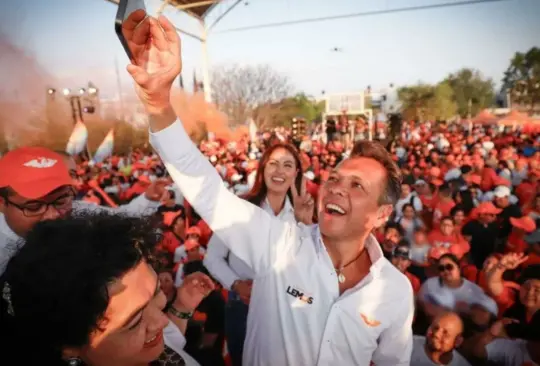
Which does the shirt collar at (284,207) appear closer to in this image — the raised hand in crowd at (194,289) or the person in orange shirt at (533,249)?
the raised hand in crowd at (194,289)

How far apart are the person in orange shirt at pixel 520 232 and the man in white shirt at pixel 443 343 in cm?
232

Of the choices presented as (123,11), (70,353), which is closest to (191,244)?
(70,353)

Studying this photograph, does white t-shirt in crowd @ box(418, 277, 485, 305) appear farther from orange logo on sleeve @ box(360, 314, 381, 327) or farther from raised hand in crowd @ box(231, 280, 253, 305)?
orange logo on sleeve @ box(360, 314, 381, 327)

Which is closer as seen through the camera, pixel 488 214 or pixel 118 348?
pixel 118 348

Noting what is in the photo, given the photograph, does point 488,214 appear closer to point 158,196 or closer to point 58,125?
point 158,196

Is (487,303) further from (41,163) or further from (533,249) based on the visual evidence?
(41,163)

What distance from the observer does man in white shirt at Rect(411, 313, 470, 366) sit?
281 cm

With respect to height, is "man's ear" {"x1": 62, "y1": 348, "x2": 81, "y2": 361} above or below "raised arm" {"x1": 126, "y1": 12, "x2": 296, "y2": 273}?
below

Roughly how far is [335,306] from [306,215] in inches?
50.2

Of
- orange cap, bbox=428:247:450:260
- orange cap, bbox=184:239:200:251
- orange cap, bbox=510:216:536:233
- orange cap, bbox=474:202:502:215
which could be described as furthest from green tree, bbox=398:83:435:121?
orange cap, bbox=184:239:200:251

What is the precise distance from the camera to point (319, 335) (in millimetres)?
1562

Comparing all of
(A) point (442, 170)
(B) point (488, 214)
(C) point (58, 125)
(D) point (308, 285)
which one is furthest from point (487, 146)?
(C) point (58, 125)

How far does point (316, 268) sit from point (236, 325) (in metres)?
1.29

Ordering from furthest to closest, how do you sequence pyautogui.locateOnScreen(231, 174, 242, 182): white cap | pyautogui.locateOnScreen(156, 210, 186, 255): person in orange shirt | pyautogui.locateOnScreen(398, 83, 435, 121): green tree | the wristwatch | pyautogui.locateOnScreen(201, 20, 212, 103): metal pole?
1. pyautogui.locateOnScreen(398, 83, 435, 121): green tree
2. pyautogui.locateOnScreen(201, 20, 212, 103): metal pole
3. pyautogui.locateOnScreen(231, 174, 242, 182): white cap
4. pyautogui.locateOnScreen(156, 210, 186, 255): person in orange shirt
5. the wristwatch
